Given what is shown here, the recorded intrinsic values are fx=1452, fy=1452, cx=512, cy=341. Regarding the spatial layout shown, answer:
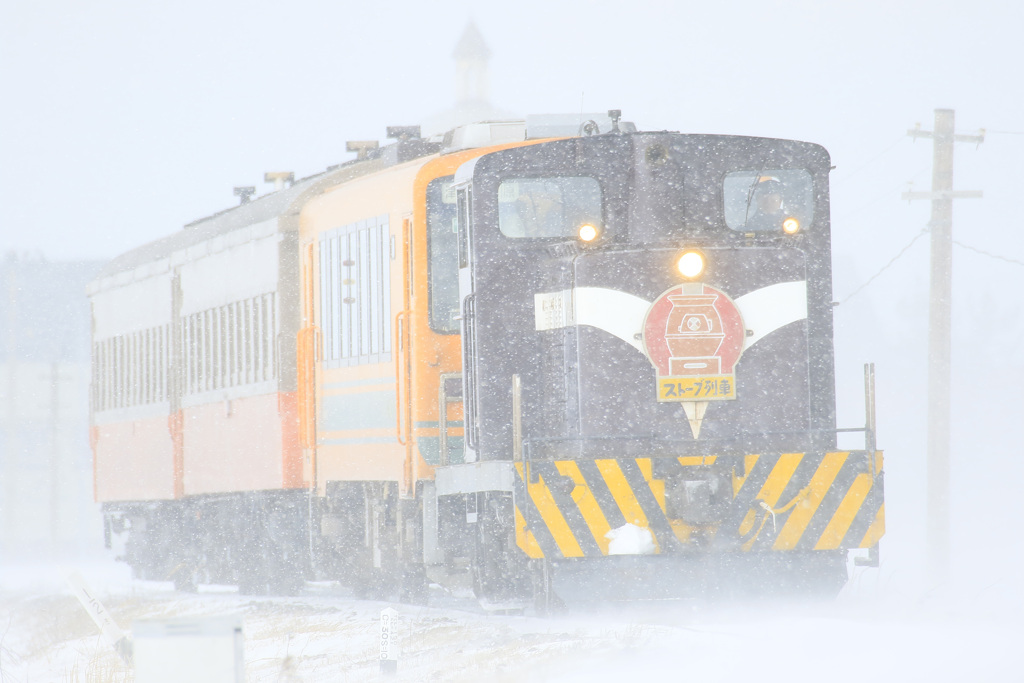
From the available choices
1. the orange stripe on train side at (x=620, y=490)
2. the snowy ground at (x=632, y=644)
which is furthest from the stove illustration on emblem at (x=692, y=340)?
the snowy ground at (x=632, y=644)

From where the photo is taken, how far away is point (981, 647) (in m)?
6.68

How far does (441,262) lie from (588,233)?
5.72ft

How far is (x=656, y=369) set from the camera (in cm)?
851

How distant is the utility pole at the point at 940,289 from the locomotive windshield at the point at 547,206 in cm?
1190

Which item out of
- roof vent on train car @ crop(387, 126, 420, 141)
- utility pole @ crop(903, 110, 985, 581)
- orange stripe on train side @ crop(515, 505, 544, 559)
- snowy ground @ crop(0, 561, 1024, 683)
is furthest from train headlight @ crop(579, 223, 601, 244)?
utility pole @ crop(903, 110, 985, 581)

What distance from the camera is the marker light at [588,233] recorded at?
8.62m

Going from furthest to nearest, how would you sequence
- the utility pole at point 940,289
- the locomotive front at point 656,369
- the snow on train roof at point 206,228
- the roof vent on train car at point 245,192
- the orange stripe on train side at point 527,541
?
1. the utility pole at point 940,289
2. the roof vent on train car at point 245,192
3. the snow on train roof at point 206,228
4. the locomotive front at point 656,369
5. the orange stripe on train side at point 527,541

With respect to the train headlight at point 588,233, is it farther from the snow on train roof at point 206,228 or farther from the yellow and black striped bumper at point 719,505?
the snow on train roof at point 206,228

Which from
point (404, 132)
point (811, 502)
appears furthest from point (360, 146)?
point (811, 502)

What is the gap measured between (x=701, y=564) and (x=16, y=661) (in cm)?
776

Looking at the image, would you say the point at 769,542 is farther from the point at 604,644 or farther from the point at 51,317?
the point at 51,317

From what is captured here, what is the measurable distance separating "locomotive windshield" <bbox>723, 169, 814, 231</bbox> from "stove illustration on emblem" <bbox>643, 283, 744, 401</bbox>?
56 cm

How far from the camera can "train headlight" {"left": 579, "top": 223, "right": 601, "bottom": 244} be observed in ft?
28.3

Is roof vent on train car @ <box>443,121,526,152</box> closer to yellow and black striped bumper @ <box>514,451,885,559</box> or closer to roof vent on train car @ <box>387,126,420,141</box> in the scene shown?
roof vent on train car @ <box>387,126,420,141</box>
